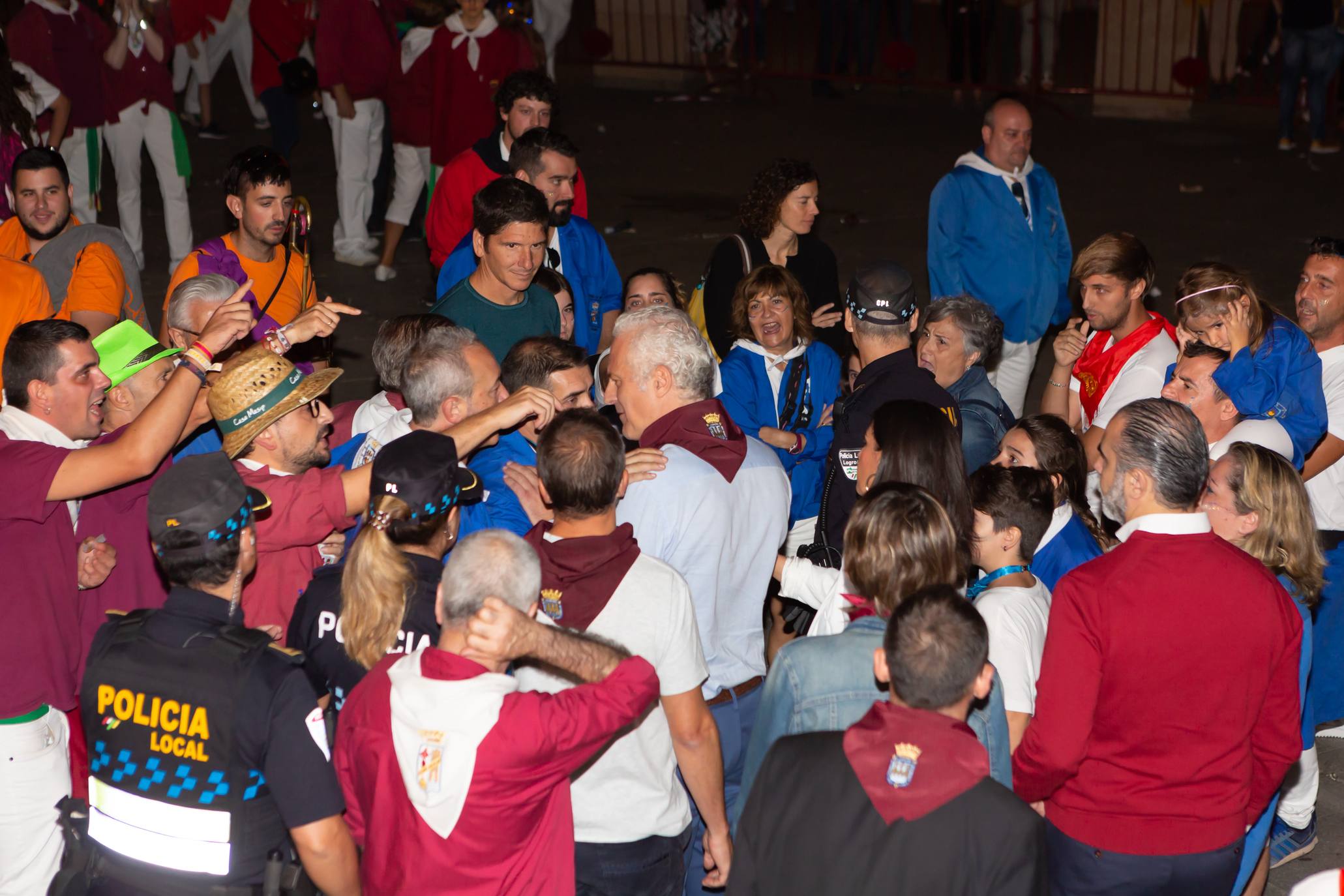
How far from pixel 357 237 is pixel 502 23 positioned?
2.34m

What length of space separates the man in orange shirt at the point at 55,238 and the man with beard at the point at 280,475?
176cm

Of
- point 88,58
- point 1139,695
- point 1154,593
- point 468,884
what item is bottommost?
point 468,884

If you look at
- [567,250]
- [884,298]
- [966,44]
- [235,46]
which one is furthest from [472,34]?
[966,44]

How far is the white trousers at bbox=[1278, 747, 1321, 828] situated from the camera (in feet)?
13.8

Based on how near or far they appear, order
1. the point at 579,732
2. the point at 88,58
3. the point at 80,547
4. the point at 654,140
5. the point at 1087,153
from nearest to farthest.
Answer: the point at 579,732
the point at 80,547
the point at 88,58
the point at 1087,153
the point at 654,140

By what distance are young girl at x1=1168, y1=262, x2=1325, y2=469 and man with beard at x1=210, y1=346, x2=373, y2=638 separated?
295 cm

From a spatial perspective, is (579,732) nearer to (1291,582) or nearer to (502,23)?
(1291,582)

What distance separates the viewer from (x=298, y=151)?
46.2 ft

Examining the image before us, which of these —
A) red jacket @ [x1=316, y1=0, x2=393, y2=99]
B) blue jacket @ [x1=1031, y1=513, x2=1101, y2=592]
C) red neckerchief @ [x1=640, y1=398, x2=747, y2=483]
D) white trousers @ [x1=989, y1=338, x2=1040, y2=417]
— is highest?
red jacket @ [x1=316, y1=0, x2=393, y2=99]

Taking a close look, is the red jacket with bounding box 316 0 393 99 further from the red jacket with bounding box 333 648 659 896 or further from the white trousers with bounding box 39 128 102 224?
the red jacket with bounding box 333 648 659 896

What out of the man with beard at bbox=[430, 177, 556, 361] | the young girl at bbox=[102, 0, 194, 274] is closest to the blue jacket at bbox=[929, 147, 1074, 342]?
the man with beard at bbox=[430, 177, 556, 361]

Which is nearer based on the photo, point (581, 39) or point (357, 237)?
point (357, 237)

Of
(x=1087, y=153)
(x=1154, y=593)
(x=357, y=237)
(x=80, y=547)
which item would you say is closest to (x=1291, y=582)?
(x=1154, y=593)

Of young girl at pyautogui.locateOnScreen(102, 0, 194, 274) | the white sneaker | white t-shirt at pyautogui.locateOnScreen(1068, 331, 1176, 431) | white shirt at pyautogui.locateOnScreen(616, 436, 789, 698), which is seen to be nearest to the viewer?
white shirt at pyautogui.locateOnScreen(616, 436, 789, 698)
